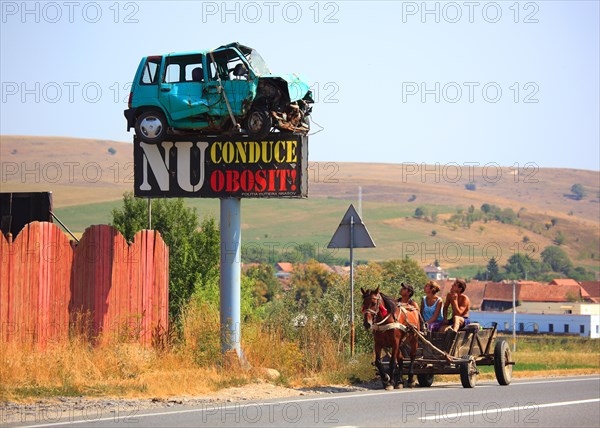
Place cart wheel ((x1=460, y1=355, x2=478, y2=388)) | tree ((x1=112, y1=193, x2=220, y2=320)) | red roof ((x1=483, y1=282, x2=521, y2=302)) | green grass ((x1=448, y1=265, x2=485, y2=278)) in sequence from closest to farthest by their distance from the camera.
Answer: cart wheel ((x1=460, y1=355, x2=478, y2=388)) < tree ((x1=112, y1=193, x2=220, y2=320)) < red roof ((x1=483, y1=282, x2=521, y2=302)) < green grass ((x1=448, y1=265, x2=485, y2=278))

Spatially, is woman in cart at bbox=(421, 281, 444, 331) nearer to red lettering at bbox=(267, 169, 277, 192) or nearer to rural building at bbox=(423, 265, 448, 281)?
red lettering at bbox=(267, 169, 277, 192)

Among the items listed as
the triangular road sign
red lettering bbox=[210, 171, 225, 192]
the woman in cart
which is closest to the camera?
the woman in cart

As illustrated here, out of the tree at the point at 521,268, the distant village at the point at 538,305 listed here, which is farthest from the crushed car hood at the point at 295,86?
the tree at the point at 521,268

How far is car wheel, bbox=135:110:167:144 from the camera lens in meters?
19.8

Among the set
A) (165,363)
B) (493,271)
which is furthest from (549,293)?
(165,363)

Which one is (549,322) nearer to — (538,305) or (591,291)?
(538,305)

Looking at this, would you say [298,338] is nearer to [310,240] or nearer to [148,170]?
[148,170]

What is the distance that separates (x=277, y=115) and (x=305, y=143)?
2.38 ft

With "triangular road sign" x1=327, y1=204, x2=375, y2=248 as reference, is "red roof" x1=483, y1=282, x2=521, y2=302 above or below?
below

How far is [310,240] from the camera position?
166250mm

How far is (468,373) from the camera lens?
62.8 feet

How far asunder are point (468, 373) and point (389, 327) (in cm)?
208

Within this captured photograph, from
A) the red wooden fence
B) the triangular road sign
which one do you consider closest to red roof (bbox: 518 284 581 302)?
the triangular road sign

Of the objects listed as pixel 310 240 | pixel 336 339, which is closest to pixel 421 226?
pixel 310 240
